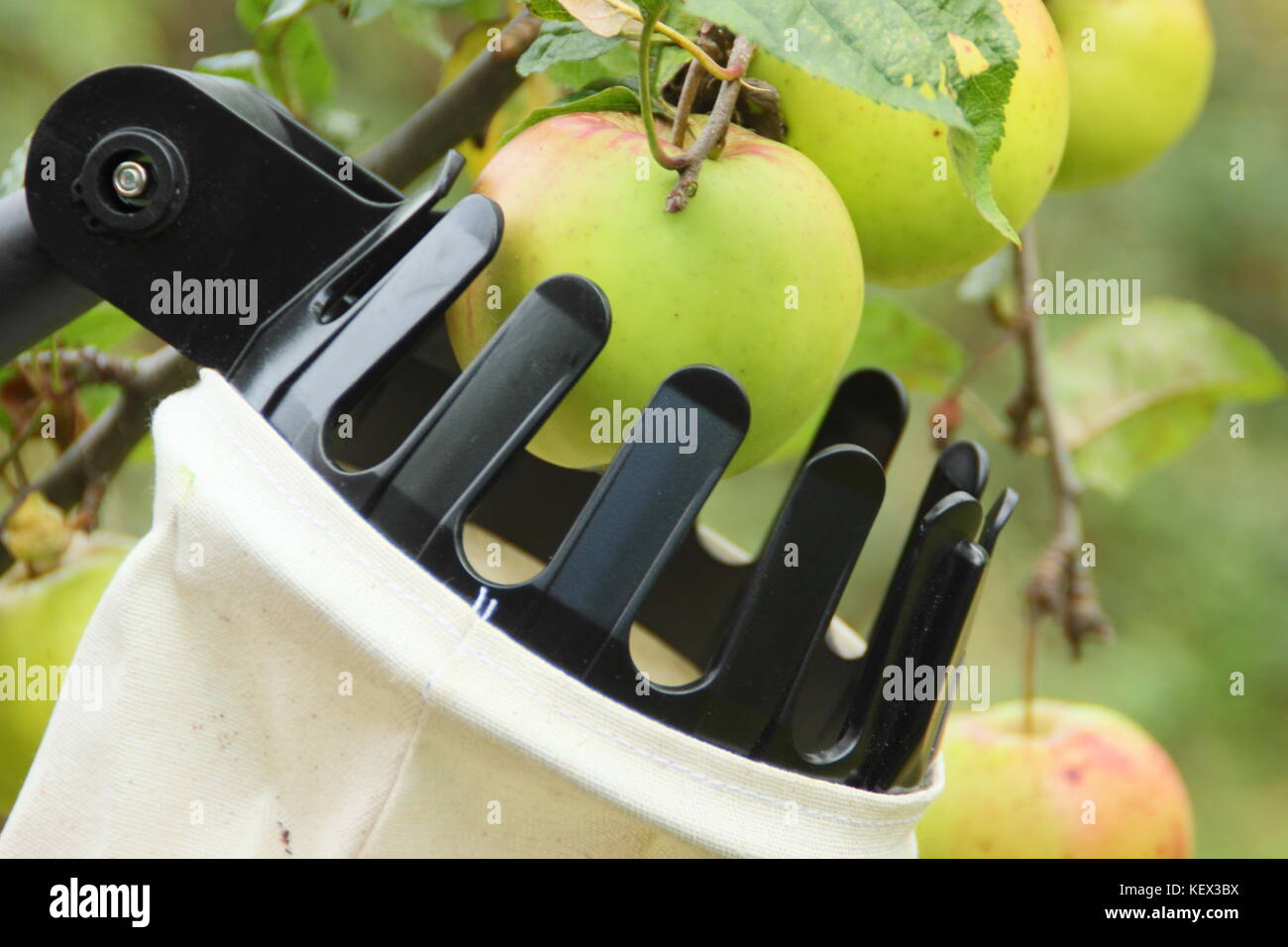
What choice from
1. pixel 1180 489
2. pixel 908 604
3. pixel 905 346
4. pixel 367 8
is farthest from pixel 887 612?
pixel 1180 489

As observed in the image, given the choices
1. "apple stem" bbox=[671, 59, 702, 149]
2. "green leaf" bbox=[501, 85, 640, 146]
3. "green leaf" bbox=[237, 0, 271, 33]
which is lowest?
"green leaf" bbox=[237, 0, 271, 33]

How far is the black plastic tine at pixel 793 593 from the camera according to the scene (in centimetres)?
24

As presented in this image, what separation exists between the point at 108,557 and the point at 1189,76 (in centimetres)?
41

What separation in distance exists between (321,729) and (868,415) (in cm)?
17

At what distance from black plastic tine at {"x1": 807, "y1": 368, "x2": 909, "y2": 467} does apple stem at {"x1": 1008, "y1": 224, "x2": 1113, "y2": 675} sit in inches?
7.2

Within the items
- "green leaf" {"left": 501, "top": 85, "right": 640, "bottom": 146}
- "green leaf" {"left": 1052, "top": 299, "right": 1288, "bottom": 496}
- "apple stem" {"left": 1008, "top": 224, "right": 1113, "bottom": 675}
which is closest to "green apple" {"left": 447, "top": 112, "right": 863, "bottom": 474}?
"green leaf" {"left": 501, "top": 85, "right": 640, "bottom": 146}

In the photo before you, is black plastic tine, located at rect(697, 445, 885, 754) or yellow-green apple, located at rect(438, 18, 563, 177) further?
yellow-green apple, located at rect(438, 18, 563, 177)

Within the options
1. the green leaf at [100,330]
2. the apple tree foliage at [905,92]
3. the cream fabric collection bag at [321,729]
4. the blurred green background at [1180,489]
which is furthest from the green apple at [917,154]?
the blurred green background at [1180,489]

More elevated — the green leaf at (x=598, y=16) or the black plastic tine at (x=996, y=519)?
the green leaf at (x=598, y=16)

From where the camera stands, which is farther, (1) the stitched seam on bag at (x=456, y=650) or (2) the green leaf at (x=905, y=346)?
(2) the green leaf at (x=905, y=346)

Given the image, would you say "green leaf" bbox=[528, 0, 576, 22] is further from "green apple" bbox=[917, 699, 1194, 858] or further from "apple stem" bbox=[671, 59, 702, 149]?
"green apple" bbox=[917, 699, 1194, 858]

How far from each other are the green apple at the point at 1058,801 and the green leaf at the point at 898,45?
1.11 ft

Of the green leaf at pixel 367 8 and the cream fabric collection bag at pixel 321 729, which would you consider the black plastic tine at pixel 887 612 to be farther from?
the green leaf at pixel 367 8

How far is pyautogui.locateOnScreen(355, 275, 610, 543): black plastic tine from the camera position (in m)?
0.23
